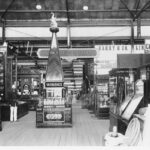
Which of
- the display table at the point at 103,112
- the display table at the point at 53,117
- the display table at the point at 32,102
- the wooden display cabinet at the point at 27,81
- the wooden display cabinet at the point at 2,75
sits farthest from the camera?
the wooden display cabinet at the point at 27,81

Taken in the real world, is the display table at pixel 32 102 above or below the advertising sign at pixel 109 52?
below

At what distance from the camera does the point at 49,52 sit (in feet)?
32.2

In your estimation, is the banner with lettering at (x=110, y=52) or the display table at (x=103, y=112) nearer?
the banner with lettering at (x=110, y=52)

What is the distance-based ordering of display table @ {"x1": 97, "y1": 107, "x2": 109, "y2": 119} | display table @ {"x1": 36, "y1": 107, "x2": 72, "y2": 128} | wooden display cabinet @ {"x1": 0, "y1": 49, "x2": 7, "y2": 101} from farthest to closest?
wooden display cabinet @ {"x1": 0, "y1": 49, "x2": 7, "y2": 101} → display table @ {"x1": 97, "y1": 107, "x2": 109, "y2": 119} → display table @ {"x1": 36, "y1": 107, "x2": 72, "y2": 128}

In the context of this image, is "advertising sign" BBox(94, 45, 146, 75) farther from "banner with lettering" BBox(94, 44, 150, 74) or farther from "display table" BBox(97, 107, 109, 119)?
"display table" BBox(97, 107, 109, 119)

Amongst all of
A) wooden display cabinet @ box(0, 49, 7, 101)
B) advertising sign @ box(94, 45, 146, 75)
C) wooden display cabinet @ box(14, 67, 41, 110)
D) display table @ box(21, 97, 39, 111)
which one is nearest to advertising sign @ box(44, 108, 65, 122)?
advertising sign @ box(94, 45, 146, 75)

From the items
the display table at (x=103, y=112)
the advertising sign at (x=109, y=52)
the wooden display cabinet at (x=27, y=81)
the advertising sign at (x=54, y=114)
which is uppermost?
the advertising sign at (x=109, y=52)

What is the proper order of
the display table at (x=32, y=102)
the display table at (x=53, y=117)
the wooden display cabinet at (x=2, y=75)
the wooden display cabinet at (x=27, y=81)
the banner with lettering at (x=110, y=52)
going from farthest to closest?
the wooden display cabinet at (x=27, y=81) < the display table at (x=32, y=102) < the wooden display cabinet at (x=2, y=75) < the display table at (x=53, y=117) < the banner with lettering at (x=110, y=52)

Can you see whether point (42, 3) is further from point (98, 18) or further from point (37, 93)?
point (37, 93)

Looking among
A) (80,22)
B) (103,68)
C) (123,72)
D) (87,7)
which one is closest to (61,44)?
(80,22)

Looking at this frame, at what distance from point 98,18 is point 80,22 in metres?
0.86

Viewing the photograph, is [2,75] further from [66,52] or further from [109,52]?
[109,52]

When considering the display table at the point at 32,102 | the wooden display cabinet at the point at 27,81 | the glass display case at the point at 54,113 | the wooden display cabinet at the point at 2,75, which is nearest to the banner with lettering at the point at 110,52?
the glass display case at the point at 54,113

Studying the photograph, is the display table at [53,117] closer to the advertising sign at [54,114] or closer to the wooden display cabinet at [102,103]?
the advertising sign at [54,114]
